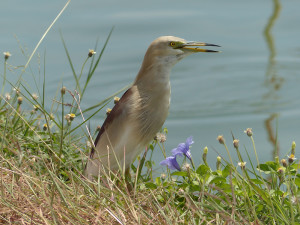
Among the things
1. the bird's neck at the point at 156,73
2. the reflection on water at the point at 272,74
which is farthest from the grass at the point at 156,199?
the reflection on water at the point at 272,74

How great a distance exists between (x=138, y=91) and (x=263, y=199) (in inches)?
43.8

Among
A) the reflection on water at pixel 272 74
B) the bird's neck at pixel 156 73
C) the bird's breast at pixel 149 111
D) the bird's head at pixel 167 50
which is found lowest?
the reflection on water at pixel 272 74

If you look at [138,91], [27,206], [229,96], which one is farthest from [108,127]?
[229,96]

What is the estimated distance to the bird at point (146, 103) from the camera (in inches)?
191

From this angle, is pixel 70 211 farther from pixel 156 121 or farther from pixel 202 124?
pixel 202 124

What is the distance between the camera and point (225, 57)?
8.34 m

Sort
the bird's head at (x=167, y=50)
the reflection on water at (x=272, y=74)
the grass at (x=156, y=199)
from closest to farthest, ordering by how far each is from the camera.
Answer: the grass at (x=156, y=199), the bird's head at (x=167, y=50), the reflection on water at (x=272, y=74)

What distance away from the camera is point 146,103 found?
16.1ft

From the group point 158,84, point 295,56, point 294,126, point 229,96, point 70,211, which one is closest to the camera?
point 70,211

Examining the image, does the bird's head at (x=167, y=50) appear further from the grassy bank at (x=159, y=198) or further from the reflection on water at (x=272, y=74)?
the reflection on water at (x=272, y=74)

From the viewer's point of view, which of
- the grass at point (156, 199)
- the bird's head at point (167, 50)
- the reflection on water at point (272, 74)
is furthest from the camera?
the reflection on water at point (272, 74)

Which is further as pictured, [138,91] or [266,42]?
[266,42]

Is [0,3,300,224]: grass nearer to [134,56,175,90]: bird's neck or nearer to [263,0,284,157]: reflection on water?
[134,56,175,90]: bird's neck

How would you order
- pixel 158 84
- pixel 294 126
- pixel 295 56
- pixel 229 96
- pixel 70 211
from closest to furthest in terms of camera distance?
pixel 70 211 → pixel 158 84 → pixel 294 126 → pixel 229 96 → pixel 295 56
